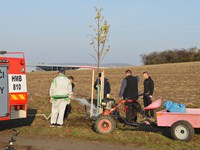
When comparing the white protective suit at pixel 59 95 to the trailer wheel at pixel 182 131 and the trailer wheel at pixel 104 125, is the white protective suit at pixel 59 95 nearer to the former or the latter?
the trailer wheel at pixel 104 125

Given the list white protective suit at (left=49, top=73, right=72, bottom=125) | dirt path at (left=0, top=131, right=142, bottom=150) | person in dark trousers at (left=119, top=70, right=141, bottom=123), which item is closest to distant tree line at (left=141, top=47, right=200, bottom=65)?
person in dark trousers at (left=119, top=70, right=141, bottom=123)

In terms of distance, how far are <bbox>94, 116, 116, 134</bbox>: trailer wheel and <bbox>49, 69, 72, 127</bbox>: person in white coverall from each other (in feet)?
4.93

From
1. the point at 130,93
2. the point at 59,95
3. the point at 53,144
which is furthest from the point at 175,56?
the point at 53,144

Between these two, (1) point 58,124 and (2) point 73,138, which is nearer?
(2) point 73,138

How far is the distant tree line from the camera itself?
2854 inches

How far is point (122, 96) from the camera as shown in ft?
35.0

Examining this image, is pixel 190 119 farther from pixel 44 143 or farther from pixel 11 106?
pixel 11 106

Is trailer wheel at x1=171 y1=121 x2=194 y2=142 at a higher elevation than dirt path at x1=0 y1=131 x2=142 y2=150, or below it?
higher

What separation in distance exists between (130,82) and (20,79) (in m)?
3.49

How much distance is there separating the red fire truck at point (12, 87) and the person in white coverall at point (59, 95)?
900 mm

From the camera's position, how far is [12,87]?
9.27 metres

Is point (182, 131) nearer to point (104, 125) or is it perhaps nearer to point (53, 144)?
point (104, 125)

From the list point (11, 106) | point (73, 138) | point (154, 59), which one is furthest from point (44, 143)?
point (154, 59)

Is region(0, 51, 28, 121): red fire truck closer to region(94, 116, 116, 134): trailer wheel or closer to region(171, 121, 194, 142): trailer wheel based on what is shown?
region(94, 116, 116, 134): trailer wheel
